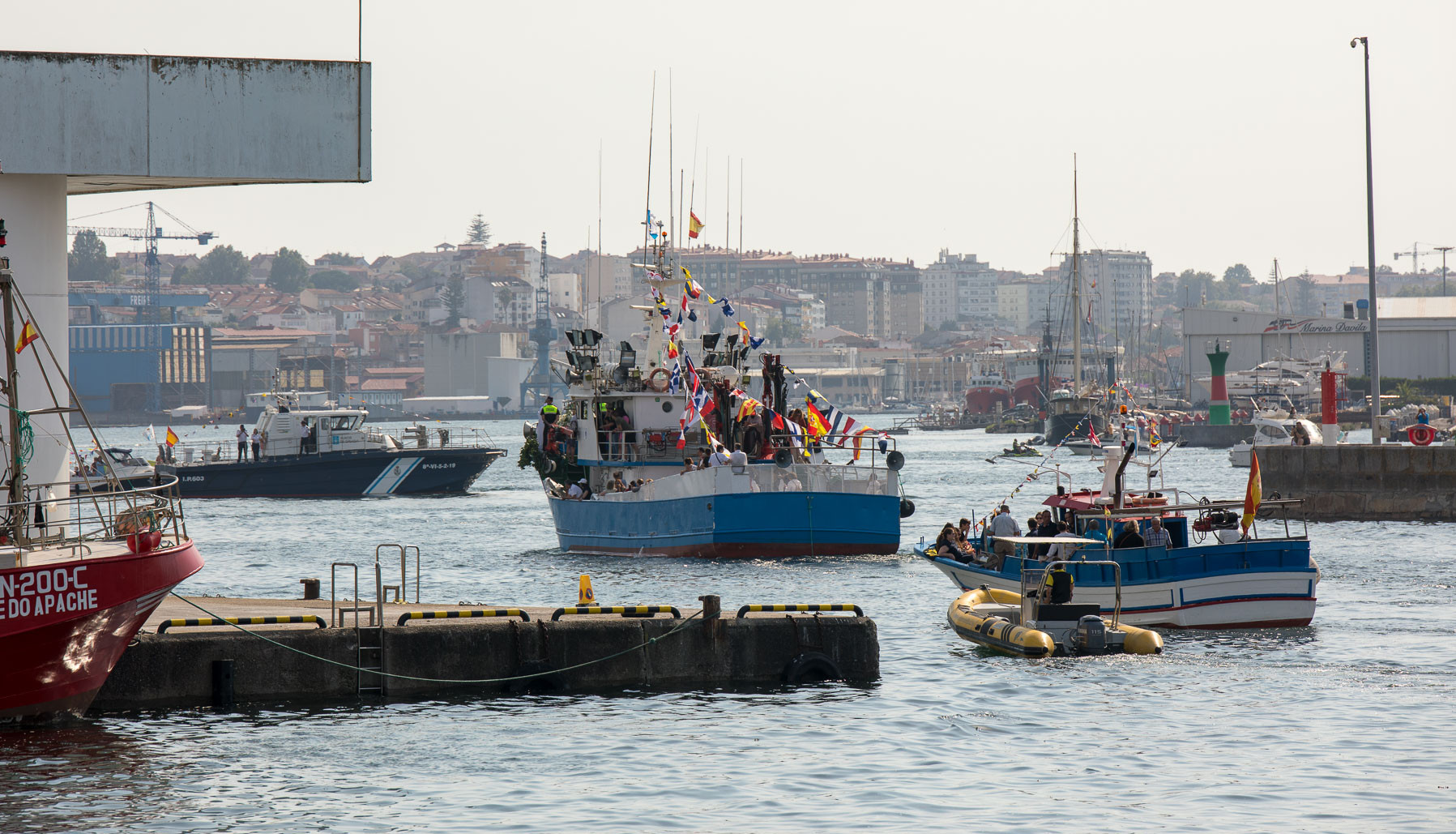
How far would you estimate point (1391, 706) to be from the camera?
19141 mm

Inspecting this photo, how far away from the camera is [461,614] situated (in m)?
19.4

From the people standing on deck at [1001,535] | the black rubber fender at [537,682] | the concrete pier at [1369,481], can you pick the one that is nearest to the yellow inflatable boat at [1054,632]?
the people standing on deck at [1001,535]

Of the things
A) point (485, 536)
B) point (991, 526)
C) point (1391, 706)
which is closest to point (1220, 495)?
point (485, 536)

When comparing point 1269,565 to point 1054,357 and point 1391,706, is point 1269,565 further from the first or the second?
point 1054,357

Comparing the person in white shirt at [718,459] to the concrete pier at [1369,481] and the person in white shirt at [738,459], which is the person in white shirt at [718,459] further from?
the concrete pier at [1369,481]

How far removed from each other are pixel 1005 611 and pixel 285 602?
10.4 metres

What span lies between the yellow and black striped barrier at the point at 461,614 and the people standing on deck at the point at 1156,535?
1017 centimetres

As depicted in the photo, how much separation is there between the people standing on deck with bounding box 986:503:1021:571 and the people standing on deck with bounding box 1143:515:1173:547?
2.27m

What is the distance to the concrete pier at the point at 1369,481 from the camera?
45281mm

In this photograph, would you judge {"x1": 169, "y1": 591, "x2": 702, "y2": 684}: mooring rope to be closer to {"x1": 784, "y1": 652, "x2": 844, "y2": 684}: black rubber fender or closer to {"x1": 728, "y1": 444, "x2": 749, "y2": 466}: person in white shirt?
{"x1": 784, "y1": 652, "x2": 844, "y2": 684}: black rubber fender

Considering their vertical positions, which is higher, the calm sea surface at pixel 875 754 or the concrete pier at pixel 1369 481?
the concrete pier at pixel 1369 481

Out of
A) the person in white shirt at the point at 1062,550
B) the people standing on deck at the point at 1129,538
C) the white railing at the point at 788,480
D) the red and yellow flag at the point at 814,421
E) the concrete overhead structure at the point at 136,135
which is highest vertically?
the concrete overhead structure at the point at 136,135

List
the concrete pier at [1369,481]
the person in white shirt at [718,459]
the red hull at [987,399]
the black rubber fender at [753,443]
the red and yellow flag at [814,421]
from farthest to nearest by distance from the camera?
1. the red hull at [987,399]
2. the concrete pier at [1369,481]
3. the black rubber fender at [753,443]
4. the red and yellow flag at [814,421]
5. the person in white shirt at [718,459]

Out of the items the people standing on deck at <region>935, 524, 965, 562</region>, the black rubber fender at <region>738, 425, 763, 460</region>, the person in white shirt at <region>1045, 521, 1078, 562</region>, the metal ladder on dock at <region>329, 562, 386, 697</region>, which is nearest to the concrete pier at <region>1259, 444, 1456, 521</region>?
the black rubber fender at <region>738, 425, 763, 460</region>
